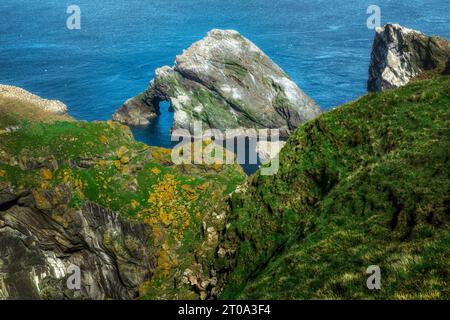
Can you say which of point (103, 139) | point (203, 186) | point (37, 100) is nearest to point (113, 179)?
point (103, 139)

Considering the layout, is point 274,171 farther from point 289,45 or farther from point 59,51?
point 59,51

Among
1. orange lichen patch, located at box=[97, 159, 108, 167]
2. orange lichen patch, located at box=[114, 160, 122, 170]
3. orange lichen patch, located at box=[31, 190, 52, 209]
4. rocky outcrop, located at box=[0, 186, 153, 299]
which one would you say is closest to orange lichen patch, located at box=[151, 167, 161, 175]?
orange lichen patch, located at box=[114, 160, 122, 170]

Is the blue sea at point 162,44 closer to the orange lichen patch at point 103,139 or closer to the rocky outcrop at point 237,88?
the rocky outcrop at point 237,88

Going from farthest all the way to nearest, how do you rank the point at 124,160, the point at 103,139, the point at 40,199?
the point at 103,139, the point at 124,160, the point at 40,199

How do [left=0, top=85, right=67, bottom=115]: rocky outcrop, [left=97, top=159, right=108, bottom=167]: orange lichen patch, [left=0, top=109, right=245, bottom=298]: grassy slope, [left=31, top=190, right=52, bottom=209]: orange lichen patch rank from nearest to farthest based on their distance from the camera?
[left=31, top=190, right=52, bottom=209]: orange lichen patch, [left=0, top=109, right=245, bottom=298]: grassy slope, [left=97, top=159, right=108, bottom=167]: orange lichen patch, [left=0, top=85, right=67, bottom=115]: rocky outcrop

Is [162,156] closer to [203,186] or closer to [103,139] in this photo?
[203,186]

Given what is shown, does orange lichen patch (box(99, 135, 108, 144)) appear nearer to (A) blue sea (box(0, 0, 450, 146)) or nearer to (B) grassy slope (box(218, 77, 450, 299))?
(B) grassy slope (box(218, 77, 450, 299))
